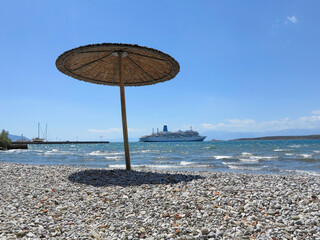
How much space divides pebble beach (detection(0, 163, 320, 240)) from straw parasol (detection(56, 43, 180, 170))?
128 inches

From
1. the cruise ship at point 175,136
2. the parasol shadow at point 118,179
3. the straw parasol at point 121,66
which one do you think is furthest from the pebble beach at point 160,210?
the cruise ship at point 175,136

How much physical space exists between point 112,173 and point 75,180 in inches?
48.7

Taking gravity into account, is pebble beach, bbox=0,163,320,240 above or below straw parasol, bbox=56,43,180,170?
below

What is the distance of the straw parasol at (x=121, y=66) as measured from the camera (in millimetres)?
6919

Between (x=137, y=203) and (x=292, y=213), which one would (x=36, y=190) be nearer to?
(x=137, y=203)

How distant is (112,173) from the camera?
6.97 m

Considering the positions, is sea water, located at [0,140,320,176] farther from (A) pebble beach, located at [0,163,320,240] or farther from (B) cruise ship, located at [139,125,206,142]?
(B) cruise ship, located at [139,125,206,142]

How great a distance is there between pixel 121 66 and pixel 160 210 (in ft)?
16.9

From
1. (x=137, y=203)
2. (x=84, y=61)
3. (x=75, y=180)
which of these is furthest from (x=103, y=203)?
(x=84, y=61)

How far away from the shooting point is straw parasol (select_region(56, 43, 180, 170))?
6.92 meters

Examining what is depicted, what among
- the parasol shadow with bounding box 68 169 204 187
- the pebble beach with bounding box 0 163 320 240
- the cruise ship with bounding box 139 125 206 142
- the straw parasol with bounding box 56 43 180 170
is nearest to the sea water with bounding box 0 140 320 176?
the straw parasol with bounding box 56 43 180 170

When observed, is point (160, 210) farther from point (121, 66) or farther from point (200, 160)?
point (200, 160)

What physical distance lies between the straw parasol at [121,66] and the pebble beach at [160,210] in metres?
3.24

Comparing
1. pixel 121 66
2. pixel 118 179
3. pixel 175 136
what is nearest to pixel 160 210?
pixel 118 179
